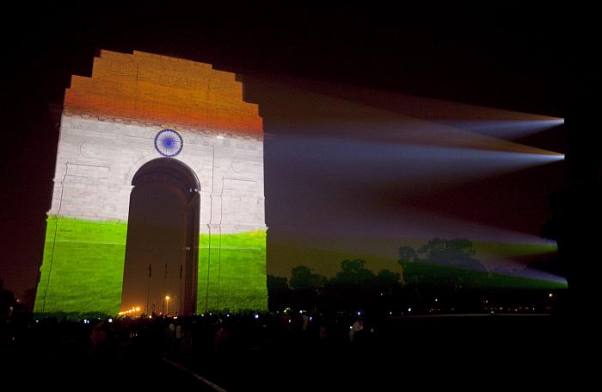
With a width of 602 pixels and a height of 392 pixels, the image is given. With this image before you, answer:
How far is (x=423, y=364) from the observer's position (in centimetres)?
383

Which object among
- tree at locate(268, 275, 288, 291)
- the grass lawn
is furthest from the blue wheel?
tree at locate(268, 275, 288, 291)

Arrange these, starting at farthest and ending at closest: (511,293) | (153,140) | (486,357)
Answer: (511,293)
(153,140)
(486,357)

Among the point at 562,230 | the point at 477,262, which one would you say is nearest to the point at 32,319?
the point at 562,230

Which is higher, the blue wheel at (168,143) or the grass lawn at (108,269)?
the blue wheel at (168,143)

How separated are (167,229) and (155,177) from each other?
5.04 metres

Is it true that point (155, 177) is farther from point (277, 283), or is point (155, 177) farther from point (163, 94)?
point (277, 283)

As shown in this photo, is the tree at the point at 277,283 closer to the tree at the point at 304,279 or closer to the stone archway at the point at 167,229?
the tree at the point at 304,279

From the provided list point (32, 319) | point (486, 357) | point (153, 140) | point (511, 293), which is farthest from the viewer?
point (511, 293)

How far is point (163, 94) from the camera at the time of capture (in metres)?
23.0

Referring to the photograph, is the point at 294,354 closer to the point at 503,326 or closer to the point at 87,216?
the point at 503,326

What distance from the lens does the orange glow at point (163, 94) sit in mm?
21703

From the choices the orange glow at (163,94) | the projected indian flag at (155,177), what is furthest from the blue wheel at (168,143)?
the orange glow at (163,94)

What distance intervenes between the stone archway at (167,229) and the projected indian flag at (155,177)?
0.60ft

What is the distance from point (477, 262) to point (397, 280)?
10.2 meters
